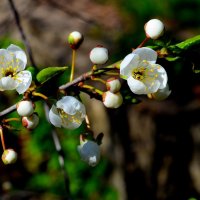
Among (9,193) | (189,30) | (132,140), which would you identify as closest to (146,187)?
(132,140)

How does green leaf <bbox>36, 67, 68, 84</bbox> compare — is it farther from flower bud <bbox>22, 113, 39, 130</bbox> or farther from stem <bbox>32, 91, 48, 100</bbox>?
flower bud <bbox>22, 113, 39, 130</bbox>

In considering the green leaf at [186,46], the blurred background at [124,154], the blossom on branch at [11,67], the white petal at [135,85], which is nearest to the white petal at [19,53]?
the blossom on branch at [11,67]

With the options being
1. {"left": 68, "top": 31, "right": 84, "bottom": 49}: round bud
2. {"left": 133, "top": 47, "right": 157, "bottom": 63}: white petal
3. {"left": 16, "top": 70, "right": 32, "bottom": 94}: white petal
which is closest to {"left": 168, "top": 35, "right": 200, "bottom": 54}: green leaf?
{"left": 133, "top": 47, "right": 157, "bottom": 63}: white petal

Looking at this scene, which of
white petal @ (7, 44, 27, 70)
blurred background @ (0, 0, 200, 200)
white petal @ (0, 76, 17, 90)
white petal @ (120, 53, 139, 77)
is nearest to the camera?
white petal @ (120, 53, 139, 77)

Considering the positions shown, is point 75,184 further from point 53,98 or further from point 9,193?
point 53,98

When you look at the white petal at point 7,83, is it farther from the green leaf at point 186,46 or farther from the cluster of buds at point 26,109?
the green leaf at point 186,46
